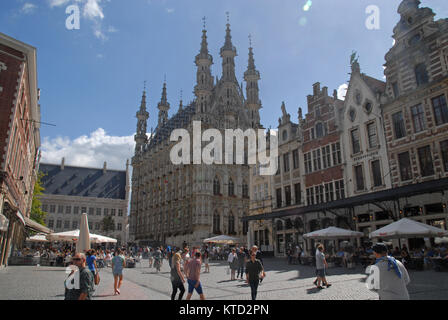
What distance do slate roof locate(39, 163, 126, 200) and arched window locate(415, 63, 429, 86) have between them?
3016 inches

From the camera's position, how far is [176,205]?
57031 millimetres

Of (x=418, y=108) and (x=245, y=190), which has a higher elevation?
(x=245, y=190)

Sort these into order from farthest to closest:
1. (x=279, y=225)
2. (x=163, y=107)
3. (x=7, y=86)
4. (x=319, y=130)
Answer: (x=163, y=107), (x=279, y=225), (x=319, y=130), (x=7, y=86)

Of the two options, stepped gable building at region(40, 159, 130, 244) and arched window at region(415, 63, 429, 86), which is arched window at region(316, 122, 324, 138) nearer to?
arched window at region(415, 63, 429, 86)

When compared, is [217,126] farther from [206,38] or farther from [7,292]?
[7,292]

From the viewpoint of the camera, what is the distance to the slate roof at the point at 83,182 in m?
82.6

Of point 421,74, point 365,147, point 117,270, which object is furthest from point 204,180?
point 117,270

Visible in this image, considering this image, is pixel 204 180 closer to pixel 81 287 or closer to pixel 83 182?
pixel 81 287

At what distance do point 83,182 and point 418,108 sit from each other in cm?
8096

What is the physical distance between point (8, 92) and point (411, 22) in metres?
26.4

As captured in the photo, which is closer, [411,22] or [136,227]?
[411,22]

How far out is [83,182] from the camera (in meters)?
85.9

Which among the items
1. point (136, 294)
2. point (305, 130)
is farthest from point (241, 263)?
point (305, 130)

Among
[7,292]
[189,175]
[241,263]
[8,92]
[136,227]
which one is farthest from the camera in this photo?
[136,227]
